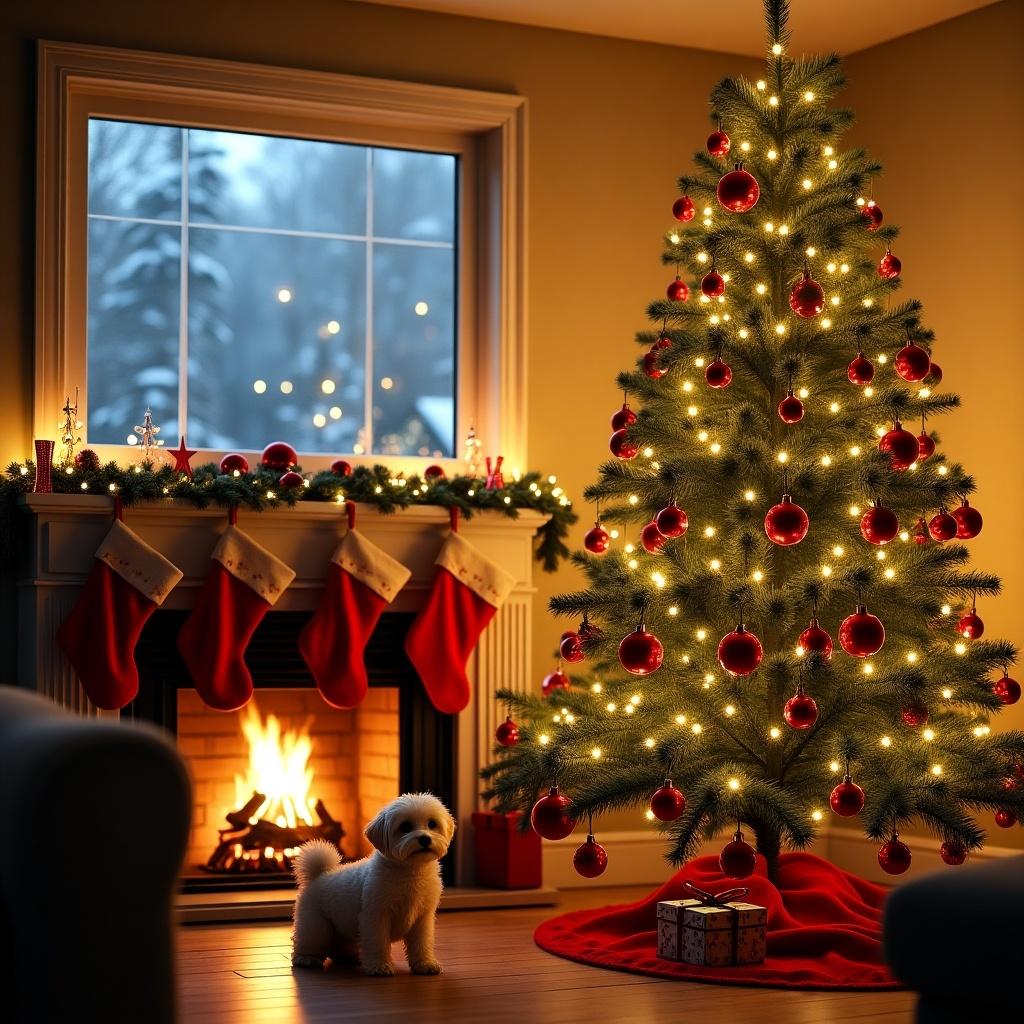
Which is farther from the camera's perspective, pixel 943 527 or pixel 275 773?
pixel 275 773

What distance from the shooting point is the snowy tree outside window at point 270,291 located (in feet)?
15.4

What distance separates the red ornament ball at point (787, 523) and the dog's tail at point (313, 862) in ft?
4.22

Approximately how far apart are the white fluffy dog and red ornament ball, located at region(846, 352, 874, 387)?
4.77 ft

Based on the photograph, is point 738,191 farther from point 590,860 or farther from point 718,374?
point 590,860

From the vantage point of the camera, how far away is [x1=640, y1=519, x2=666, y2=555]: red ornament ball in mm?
4047

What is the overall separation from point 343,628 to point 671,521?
3.89ft

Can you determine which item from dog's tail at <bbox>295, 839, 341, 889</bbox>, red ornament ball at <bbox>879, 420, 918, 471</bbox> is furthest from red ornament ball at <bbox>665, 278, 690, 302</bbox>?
dog's tail at <bbox>295, 839, 341, 889</bbox>

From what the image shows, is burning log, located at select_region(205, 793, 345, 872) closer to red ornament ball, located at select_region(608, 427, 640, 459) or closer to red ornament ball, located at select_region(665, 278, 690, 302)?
red ornament ball, located at select_region(608, 427, 640, 459)

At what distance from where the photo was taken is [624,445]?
4148 millimetres

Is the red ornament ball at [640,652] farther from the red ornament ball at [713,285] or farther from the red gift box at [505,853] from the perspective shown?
the red gift box at [505,853]

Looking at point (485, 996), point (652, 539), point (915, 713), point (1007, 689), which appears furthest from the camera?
point (652, 539)

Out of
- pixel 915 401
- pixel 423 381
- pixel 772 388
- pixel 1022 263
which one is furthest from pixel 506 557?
pixel 1022 263

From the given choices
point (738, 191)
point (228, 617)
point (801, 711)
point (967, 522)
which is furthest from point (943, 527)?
point (228, 617)

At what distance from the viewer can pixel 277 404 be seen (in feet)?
15.9
